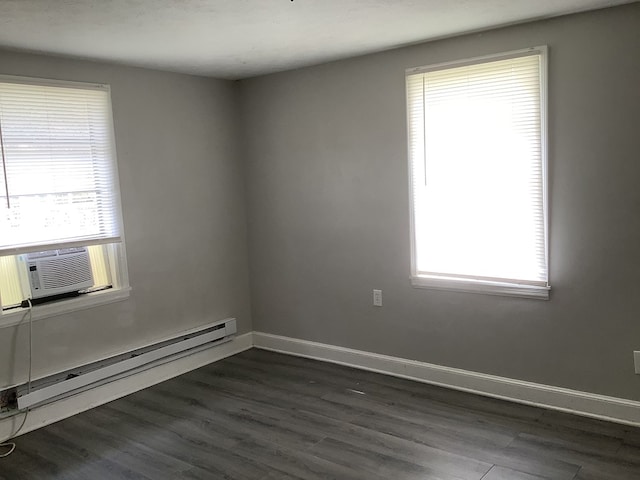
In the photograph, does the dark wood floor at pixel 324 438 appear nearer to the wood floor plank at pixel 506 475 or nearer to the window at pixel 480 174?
the wood floor plank at pixel 506 475

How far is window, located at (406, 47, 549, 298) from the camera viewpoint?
11.1 feet

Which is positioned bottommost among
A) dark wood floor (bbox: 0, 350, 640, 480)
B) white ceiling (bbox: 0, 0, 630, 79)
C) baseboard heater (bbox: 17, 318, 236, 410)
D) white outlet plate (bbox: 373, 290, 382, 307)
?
dark wood floor (bbox: 0, 350, 640, 480)

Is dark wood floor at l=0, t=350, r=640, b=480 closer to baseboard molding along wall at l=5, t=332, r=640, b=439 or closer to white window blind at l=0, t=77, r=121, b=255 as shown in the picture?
baseboard molding along wall at l=5, t=332, r=640, b=439

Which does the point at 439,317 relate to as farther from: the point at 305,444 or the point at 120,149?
the point at 120,149

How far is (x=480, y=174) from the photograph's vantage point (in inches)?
142

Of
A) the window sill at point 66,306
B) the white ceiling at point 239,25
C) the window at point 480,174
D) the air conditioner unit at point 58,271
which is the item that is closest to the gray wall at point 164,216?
the window sill at point 66,306

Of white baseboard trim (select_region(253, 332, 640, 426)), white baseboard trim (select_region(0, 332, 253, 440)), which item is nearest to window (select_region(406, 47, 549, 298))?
white baseboard trim (select_region(253, 332, 640, 426))

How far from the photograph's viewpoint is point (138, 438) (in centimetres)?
338

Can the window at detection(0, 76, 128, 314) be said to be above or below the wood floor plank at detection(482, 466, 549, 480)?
above

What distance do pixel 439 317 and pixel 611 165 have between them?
1439 millimetres

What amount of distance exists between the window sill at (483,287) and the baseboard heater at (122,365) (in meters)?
1.72

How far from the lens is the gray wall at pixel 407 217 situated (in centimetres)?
315

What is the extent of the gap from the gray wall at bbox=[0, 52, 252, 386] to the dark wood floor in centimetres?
50

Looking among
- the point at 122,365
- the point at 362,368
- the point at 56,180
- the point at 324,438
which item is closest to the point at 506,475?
the point at 324,438
